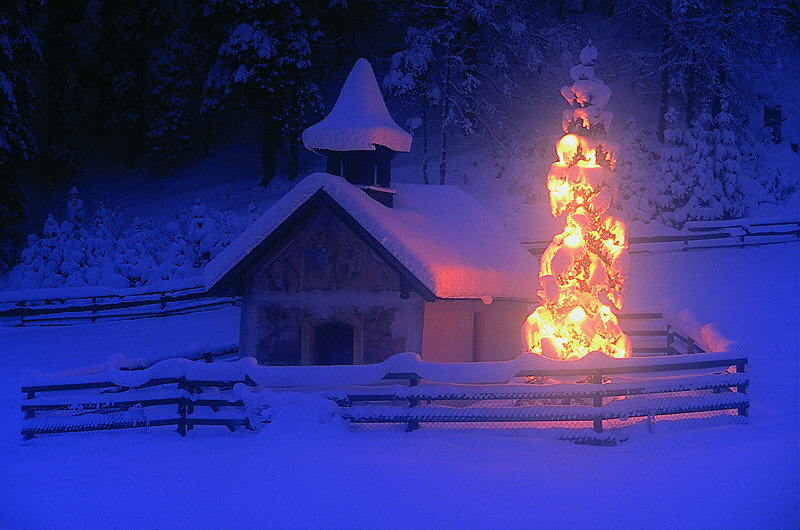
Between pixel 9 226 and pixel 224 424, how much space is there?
69.0ft

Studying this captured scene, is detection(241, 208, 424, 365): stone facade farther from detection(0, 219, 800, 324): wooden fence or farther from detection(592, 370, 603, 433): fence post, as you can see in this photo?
detection(0, 219, 800, 324): wooden fence

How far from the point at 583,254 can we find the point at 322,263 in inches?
208

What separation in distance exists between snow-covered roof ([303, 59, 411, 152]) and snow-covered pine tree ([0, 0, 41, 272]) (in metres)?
17.8

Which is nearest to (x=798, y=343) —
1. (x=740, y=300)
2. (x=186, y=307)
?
(x=740, y=300)

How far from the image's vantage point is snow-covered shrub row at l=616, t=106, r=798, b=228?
28750 millimetres

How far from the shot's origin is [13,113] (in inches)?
1141

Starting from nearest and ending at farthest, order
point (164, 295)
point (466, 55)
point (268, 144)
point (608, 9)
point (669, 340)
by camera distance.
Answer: point (669, 340)
point (164, 295)
point (466, 55)
point (268, 144)
point (608, 9)

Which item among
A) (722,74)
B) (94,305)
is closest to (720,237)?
(722,74)

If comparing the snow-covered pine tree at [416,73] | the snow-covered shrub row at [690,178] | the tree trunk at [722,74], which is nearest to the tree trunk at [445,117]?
the snow-covered pine tree at [416,73]

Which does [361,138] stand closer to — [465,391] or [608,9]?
[465,391]

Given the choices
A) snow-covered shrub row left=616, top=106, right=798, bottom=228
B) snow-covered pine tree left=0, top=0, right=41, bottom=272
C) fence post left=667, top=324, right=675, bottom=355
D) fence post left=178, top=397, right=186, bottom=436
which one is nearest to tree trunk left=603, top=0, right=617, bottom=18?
snow-covered shrub row left=616, top=106, right=798, bottom=228

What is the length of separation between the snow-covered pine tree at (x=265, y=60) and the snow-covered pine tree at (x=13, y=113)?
7.77 meters

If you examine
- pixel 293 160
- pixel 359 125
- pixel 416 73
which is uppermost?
pixel 416 73

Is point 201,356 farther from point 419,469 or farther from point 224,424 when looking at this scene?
point 419,469
